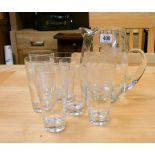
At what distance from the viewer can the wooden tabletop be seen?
478 mm

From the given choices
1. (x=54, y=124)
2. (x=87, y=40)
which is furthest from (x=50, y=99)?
(x=87, y=40)

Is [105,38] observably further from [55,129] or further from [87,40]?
[55,129]

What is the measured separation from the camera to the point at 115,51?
2.26 ft

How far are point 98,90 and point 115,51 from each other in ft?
0.62

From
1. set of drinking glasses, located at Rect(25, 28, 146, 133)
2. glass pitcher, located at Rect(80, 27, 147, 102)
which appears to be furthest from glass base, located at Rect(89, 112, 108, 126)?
glass pitcher, located at Rect(80, 27, 147, 102)

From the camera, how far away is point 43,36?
7.64ft

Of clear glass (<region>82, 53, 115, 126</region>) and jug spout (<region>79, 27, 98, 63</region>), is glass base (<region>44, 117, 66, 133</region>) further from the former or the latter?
jug spout (<region>79, 27, 98, 63</region>)

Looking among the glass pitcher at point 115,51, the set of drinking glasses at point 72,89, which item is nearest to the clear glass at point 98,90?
the set of drinking glasses at point 72,89

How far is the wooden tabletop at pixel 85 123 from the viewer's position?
1.57ft

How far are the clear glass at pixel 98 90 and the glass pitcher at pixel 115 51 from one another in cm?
10

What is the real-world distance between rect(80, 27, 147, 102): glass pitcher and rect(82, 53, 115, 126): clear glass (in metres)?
0.10
